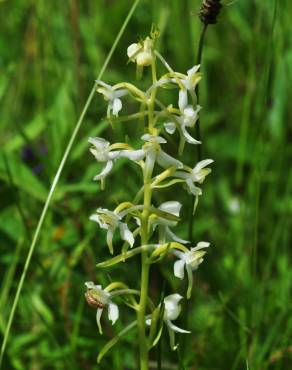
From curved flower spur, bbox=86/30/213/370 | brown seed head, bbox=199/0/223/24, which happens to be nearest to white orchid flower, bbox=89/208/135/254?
curved flower spur, bbox=86/30/213/370

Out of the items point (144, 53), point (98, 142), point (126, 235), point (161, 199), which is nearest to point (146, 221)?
point (126, 235)

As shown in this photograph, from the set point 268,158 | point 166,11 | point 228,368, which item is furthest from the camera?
point 166,11

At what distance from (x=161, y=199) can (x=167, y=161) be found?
1.04 m

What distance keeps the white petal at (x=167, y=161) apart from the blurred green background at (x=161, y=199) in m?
0.33

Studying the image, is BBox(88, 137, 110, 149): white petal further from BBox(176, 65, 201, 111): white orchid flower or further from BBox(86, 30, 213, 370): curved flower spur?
BBox(176, 65, 201, 111): white orchid flower

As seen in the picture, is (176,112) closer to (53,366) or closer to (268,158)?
(53,366)

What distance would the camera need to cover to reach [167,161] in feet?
3.88

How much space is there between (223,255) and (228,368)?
1.68 ft

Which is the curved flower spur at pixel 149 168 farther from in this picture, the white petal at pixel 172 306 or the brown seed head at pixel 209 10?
the brown seed head at pixel 209 10

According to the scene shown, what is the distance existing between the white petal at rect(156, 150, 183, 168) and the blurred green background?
328 mm

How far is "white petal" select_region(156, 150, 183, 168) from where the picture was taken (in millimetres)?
1168

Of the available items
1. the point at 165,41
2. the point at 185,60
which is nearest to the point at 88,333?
the point at 185,60

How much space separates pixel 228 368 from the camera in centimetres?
189

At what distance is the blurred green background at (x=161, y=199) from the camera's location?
1.86m
